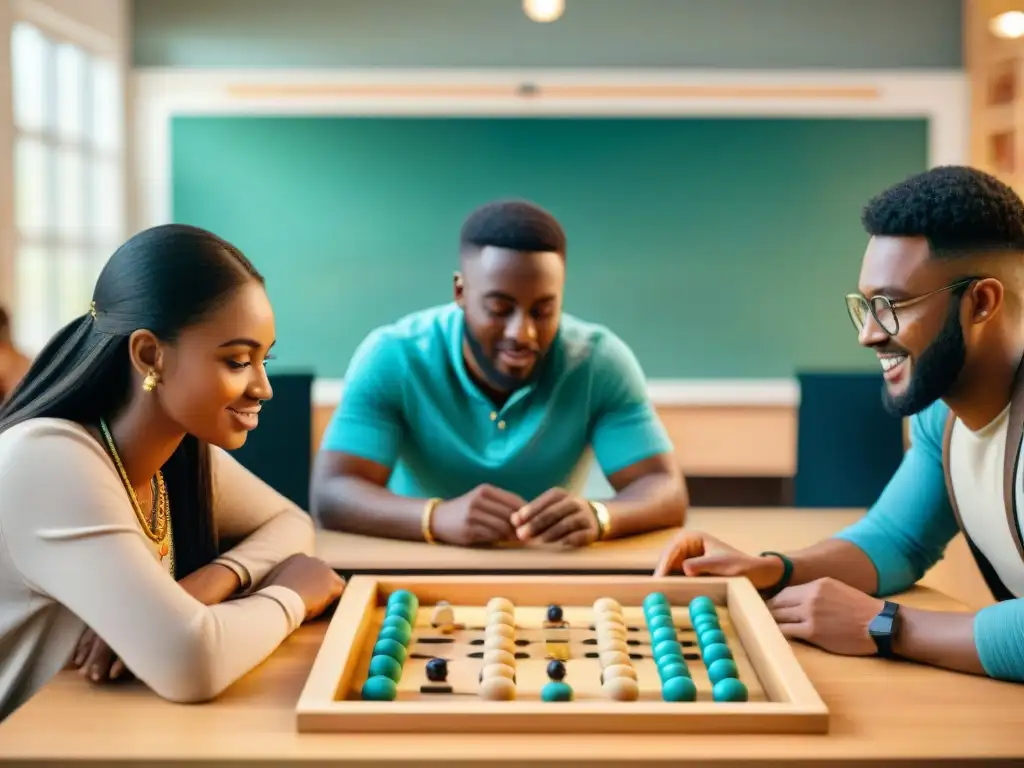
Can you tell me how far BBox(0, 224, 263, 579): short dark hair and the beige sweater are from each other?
61 mm

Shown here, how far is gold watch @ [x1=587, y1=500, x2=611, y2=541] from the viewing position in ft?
6.69

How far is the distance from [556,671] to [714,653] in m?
0.20

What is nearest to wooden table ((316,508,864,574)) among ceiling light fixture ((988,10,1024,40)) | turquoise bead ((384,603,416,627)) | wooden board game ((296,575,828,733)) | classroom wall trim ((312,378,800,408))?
wooden board game ((296,575,828,733))

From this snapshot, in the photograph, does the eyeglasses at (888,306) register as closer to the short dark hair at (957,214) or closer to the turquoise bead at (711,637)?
the short dark hair at (957,214)

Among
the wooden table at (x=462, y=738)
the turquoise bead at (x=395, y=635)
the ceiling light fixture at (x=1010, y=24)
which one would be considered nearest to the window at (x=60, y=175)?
the turquoise bead at (x=395, y=635)

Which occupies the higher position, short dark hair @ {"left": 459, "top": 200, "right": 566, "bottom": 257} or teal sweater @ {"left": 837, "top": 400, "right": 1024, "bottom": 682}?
short dark hair @ {"left": 459, "top": 200, "right": 566, "bottom": 257}

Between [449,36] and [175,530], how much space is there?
3.88 m

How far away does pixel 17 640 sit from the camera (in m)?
1.40

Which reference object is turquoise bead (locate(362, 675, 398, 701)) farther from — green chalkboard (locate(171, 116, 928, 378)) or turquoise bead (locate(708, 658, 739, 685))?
green chalkboard (locate(171, 116, 928, 378))

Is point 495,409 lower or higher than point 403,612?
higher

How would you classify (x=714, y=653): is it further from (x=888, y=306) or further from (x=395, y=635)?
(x=888, y=306)

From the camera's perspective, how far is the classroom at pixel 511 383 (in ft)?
4.18

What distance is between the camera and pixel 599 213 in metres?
5.16

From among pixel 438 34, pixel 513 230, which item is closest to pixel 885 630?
pixel 513 230
